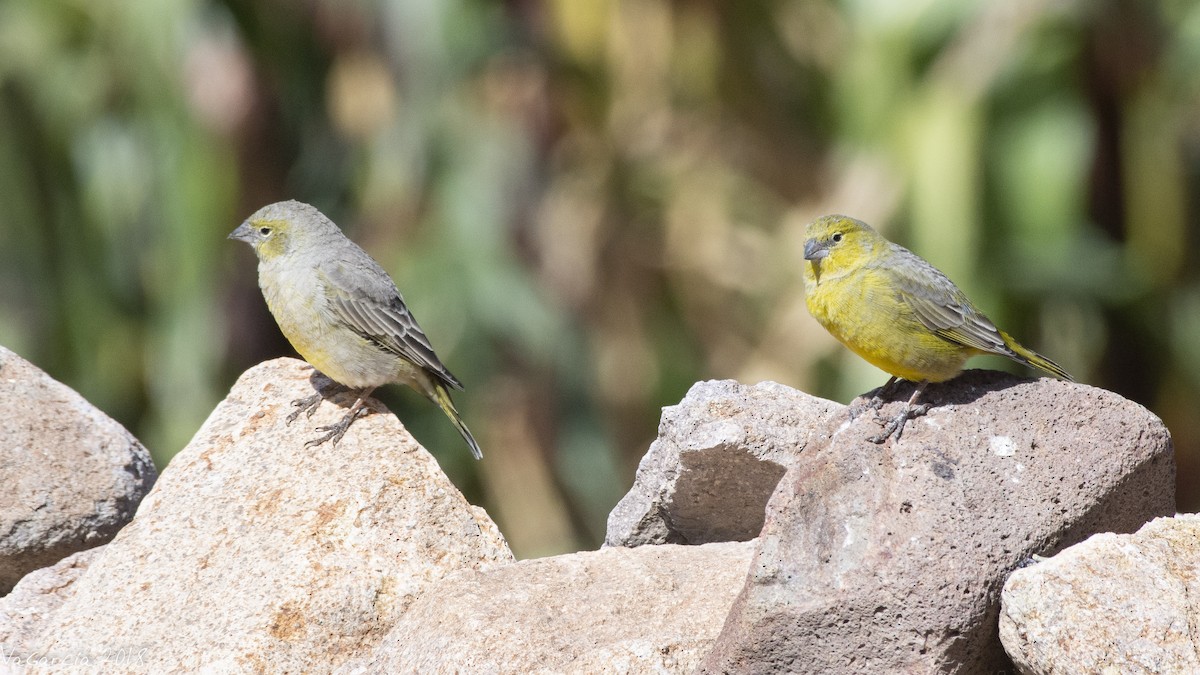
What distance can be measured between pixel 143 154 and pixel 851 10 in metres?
7.43

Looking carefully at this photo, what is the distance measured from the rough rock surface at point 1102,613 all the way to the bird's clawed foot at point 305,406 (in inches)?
122

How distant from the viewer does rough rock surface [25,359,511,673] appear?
17.7 feet

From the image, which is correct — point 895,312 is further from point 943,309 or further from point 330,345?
point 330,345

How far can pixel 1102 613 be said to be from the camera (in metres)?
4.40

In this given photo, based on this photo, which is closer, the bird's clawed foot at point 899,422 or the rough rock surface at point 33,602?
the bird's clawed foot at point 899,422

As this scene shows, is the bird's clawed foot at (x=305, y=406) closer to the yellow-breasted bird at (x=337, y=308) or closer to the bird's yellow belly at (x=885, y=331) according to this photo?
the yellow-breasted bird at (x=337, y=308)

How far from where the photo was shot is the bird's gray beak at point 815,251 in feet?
19.3

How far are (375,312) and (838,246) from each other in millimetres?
2297

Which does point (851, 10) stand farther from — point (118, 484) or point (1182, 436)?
point (118, 484)

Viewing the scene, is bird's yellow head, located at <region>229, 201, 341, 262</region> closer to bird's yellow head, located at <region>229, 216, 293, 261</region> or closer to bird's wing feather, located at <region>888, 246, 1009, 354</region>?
bird's yellow head, located at <region>229, 216, 293, 261</region>

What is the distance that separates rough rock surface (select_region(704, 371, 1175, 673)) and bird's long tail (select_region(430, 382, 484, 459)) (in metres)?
2.48

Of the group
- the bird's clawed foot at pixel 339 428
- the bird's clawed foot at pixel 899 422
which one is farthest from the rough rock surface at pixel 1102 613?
the bird's clawed foot at pixel 339 428

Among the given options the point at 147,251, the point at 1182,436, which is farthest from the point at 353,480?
the point at 147,251

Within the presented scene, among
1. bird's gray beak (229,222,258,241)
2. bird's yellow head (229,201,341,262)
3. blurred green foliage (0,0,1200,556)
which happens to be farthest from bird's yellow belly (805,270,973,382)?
blurred green foliage (0,0,1200,556)
